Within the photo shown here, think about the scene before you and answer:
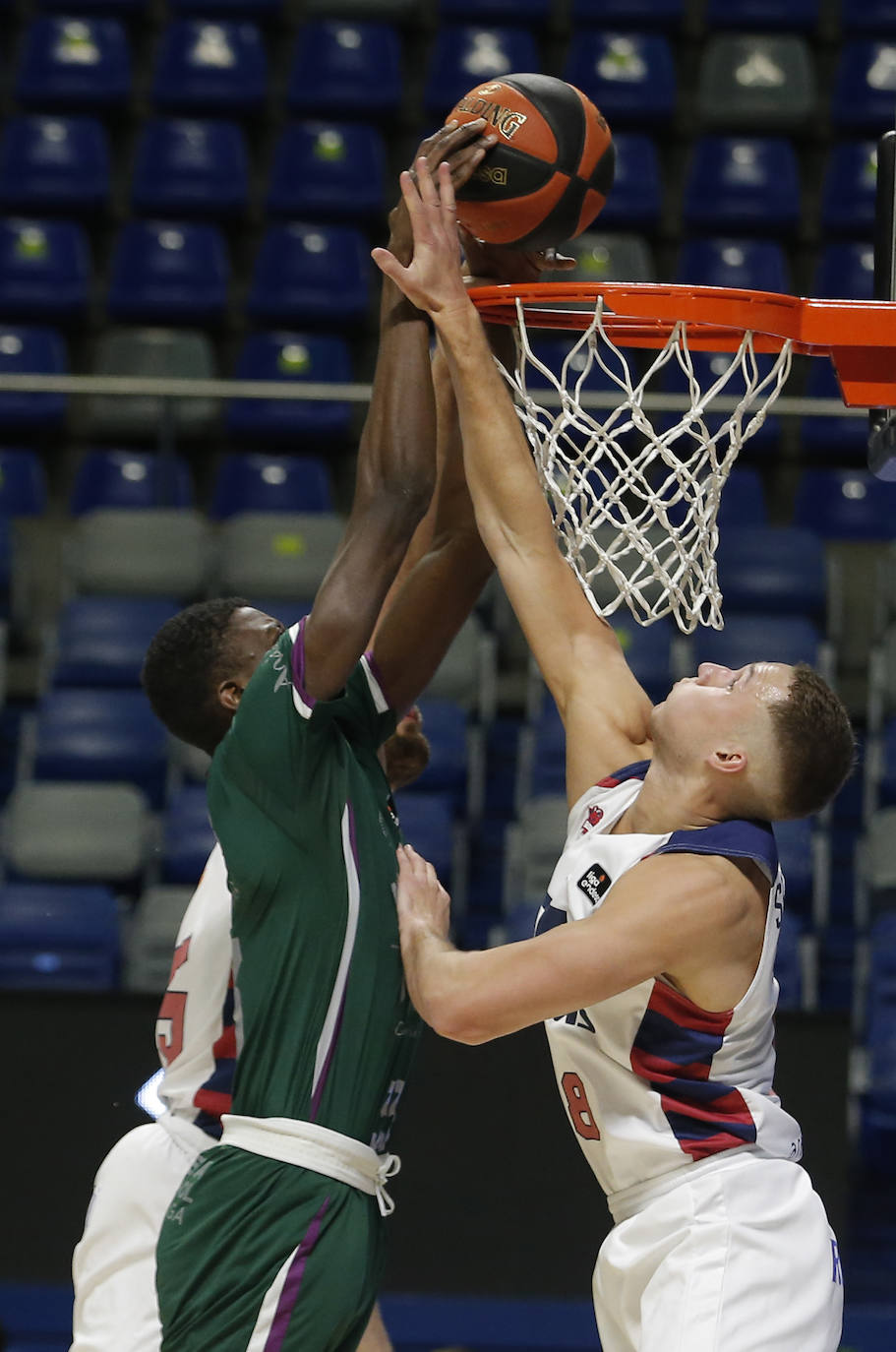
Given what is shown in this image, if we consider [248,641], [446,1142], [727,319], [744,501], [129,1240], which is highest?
[727,319]

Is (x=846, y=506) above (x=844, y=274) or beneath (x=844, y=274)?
beneath

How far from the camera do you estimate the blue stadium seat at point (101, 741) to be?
6.49 m

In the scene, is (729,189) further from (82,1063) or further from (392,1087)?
(392,1087)

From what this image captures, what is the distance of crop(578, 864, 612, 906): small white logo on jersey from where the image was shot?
290 cm

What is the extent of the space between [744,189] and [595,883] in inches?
250

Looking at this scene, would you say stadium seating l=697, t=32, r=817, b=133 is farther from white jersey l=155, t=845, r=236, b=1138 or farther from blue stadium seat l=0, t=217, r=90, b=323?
white jersey l=155, t=845, r=236, b=1138

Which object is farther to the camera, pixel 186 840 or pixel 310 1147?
pixel 186 840

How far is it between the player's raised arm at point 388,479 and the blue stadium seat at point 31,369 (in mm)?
5260

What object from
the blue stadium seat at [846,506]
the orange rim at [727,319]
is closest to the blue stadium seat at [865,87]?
the blue stadium seat at [846,506]

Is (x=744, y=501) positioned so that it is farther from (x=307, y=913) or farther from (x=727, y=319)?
(x=307, y=913)

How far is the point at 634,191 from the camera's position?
853 centimetres

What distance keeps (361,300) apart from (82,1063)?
410cm

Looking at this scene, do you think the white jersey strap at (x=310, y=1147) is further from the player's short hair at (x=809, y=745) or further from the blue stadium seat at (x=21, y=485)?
the blue stadium seat at (x=21, y=485)

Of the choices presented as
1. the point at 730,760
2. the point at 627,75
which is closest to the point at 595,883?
the point at 730,760
